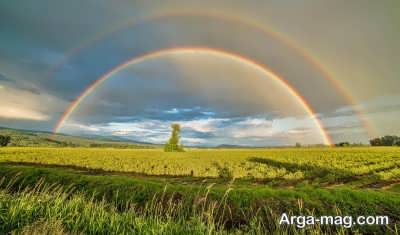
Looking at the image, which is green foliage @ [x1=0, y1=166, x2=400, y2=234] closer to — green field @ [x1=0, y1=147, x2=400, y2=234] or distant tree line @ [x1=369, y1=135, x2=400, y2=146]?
green field @ [x1=0, y1=147, x2=400, y2=234]

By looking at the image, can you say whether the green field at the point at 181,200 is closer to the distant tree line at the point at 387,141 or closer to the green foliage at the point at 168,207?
the green foliage at the point at 168,207

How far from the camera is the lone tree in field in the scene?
8925cm

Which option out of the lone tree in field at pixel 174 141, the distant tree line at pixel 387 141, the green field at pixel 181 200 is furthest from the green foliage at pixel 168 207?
the distant tree line at pixel 387 141

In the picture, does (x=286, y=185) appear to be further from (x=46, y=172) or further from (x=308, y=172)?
(x=46, y=172)

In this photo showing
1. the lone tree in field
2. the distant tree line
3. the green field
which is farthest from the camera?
the distant tree line

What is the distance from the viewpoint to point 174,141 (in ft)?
299

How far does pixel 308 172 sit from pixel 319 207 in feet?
57.9

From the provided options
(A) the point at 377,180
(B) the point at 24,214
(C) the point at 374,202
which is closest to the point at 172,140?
(A) the point at 377,180

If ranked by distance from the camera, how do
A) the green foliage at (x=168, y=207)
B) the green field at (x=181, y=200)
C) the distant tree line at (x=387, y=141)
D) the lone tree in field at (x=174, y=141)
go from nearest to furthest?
1. the green foliage at (x=168, y=207)
2. the green field at (x=181, y=200)
3. the lone tree in field at (x=174, y=141)
4. the distant tree line at (x=387, y=141)

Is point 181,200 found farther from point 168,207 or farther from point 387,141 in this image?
point 387,141

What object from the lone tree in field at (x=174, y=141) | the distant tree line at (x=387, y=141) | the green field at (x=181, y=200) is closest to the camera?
the green field at (x=181, y=200)

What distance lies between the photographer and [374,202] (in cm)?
1495

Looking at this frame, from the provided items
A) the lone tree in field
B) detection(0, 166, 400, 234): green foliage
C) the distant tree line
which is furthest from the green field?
Answer: the distant tree line

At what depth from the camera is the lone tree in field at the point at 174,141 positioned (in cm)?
8925
